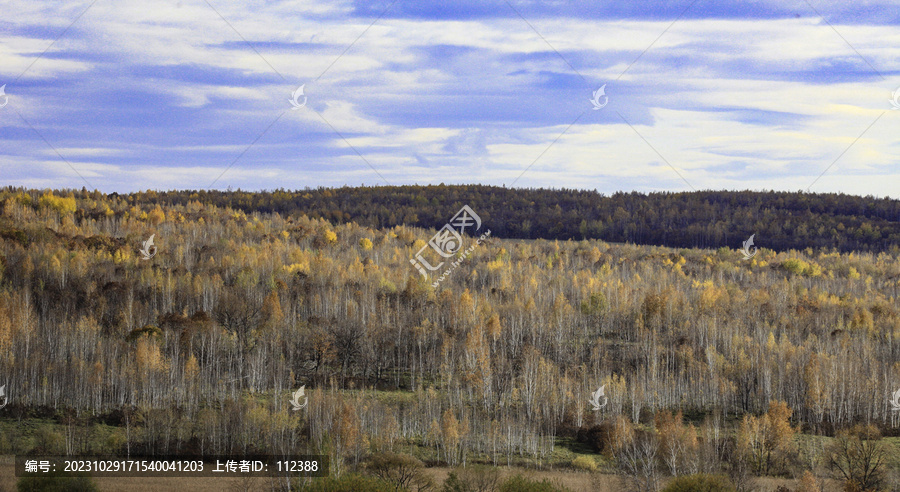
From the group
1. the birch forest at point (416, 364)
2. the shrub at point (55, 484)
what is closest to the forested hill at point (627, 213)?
the birch forest at point (416, 364)

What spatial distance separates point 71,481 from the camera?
3188 cm

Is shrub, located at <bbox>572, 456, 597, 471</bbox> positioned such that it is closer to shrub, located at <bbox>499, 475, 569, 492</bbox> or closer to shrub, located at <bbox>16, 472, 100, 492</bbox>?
shrub, located at <bbox>499, 475, 569, 492</bbox>

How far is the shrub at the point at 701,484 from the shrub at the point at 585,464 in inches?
382

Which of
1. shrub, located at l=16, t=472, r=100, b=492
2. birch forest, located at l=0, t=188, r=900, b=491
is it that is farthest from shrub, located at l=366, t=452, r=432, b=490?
shrub, located at l=16, t=472, r=100, b=492

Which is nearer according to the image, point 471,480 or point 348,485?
point 348,485

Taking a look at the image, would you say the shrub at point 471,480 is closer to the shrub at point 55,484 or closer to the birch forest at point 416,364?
the birch forest at point 416,364

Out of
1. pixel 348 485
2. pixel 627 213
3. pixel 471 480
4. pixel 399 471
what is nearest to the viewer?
pixel 348 485

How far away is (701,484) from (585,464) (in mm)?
11466

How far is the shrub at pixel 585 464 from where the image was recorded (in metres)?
45.6

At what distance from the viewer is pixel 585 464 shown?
151 ft

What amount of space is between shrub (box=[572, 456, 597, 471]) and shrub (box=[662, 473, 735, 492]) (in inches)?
382

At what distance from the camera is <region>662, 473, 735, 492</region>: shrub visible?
3469 centimetres

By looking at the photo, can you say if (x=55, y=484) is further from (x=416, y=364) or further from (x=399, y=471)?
(x=416, y=364)

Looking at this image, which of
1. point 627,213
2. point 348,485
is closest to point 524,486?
point 348,485
